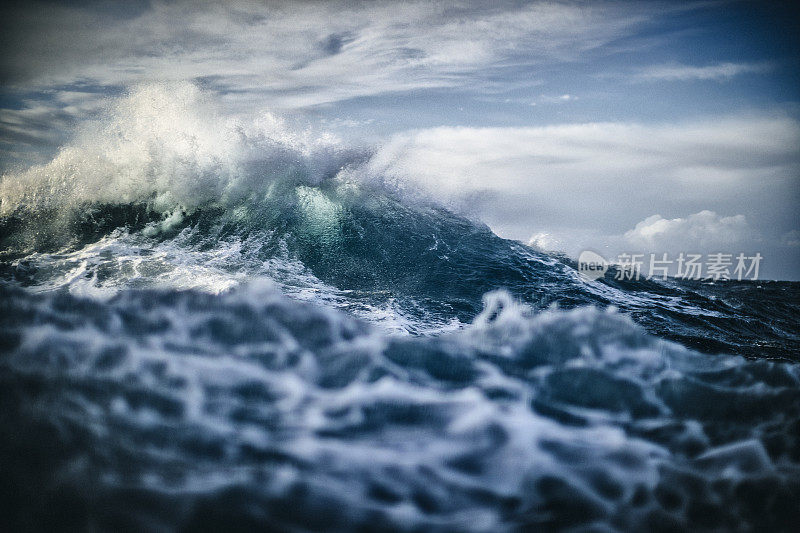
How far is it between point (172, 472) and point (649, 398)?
2.70 metres

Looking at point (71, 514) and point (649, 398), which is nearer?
point (71, 514)

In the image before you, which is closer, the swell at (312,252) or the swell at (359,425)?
the swell at (359,425)

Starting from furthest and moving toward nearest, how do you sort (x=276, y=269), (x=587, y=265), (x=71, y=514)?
1. (x=587, y=265)
2. (x=276, y=269)
3. (x=71, y=514)

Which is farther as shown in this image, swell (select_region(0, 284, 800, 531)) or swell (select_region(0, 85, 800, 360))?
swell (select_region(0, 85, 800, 360))

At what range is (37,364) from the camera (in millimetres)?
2320

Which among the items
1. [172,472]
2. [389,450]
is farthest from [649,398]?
[172,472]

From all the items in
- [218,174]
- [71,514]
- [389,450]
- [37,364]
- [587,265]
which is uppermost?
[218,174]

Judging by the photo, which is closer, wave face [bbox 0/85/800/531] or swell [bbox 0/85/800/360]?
wave face [bbox 0/85/800/531]

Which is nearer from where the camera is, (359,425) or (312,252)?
(359,425)

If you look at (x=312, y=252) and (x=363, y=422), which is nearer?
(x=363, y=422)

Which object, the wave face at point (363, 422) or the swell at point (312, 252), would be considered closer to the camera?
the wave face at point (363, 422)

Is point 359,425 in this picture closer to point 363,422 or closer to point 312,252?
point 363,422

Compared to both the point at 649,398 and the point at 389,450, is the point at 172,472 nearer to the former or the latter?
the point at 389,450

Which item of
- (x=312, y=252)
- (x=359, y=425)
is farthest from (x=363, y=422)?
(x=312, y=252)
